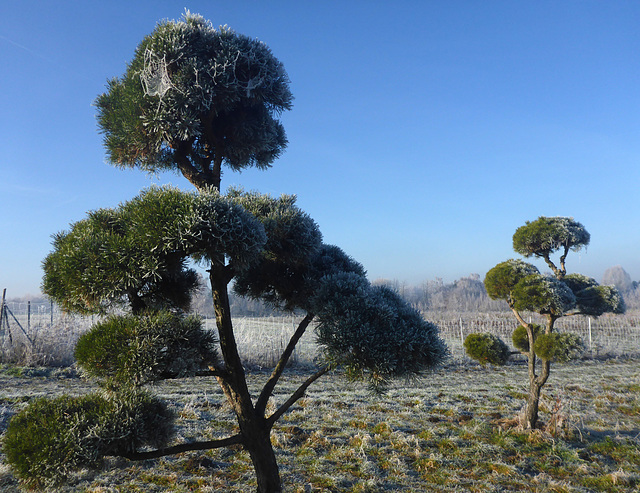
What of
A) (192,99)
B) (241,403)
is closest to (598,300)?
(241,403)

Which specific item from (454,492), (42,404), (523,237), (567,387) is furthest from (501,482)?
(567,387)

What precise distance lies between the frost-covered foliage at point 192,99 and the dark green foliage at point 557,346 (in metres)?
5.16

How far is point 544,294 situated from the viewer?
5828 millimetres

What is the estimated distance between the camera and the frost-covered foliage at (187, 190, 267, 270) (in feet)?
8.37

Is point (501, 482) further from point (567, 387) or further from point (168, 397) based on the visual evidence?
point (567, 387)

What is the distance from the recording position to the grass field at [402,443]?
4.23 meters

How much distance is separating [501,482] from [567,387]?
6354mm

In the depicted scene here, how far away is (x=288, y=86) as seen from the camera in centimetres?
352

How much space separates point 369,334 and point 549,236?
5070 millimetres

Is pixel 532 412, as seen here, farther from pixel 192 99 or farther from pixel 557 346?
pixel 192 99

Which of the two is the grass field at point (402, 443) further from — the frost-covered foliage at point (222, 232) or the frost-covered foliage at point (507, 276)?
the frost-covered foliage at point (222, 232)

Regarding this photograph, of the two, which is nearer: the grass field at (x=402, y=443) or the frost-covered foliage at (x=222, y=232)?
the frost-covered foliage at (x=222, y=232)

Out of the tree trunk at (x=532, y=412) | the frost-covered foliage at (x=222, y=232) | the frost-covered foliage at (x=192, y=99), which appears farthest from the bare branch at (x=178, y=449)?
the tree trunk at (x=532, y=412)

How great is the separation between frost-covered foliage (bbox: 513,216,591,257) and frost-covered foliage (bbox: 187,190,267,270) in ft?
18.4
